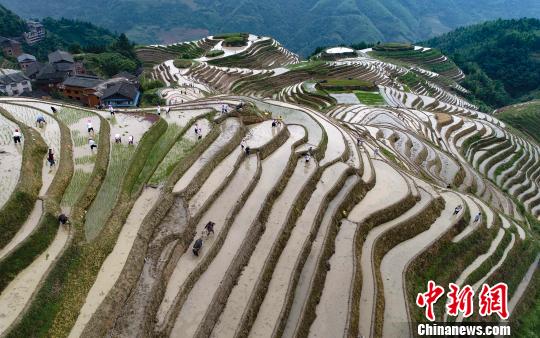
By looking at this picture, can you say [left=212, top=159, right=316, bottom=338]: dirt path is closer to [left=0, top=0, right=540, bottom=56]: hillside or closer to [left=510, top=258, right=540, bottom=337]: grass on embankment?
[left=510, top=258, right=540, bottom=337]: grass on embankment

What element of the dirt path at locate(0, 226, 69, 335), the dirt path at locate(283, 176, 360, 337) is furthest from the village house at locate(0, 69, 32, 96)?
the dirt path at locate(283, 176, 360, 337)

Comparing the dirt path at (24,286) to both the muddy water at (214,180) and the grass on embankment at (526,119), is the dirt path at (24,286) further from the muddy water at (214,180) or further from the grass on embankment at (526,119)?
the grass on embankment at (526,119)

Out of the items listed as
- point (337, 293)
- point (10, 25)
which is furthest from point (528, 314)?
point (10, 25)

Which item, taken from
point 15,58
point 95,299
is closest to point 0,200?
point 95,299

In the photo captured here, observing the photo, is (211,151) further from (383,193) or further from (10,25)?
(10,25)

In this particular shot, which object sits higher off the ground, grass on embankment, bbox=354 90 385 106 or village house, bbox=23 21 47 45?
village house, bbox=23 21 47 45

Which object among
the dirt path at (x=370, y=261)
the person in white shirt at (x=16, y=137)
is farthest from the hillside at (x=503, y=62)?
the person in white shirt at (x=16, y=137)

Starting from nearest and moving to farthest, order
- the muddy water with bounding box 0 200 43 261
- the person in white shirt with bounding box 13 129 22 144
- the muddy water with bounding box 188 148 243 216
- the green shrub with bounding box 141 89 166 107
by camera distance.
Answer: the muddy water with bounding box 0 200 43 261, the muddy water with bounding box 188 148 243 216, the person in white shirt with bounding box 13 129 22 144, the green shrub with bounding box 141 89 166 107
